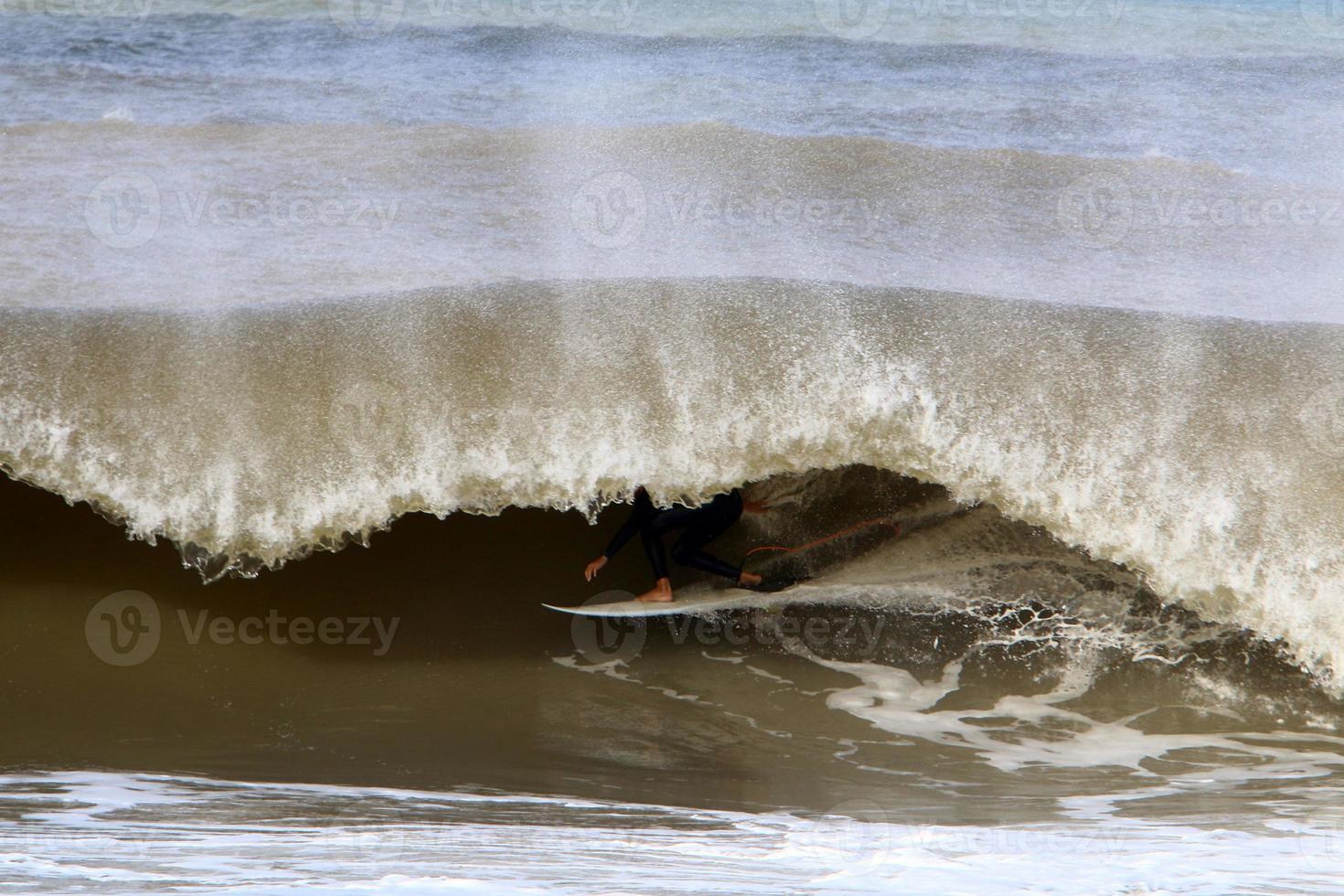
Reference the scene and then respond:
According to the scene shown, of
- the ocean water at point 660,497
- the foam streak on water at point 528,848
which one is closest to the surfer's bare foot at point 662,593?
the ocean water at point 660,497

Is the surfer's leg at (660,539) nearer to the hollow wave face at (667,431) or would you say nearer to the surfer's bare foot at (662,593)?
the surfer's bare foot at (662,593)

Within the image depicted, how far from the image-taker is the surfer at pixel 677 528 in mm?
5031

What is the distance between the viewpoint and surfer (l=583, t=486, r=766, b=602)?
5.03 m

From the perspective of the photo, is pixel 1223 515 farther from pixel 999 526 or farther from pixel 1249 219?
pixel 1249 219

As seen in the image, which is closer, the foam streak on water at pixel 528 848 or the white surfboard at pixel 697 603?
the foam streak on water at pixel 528 848

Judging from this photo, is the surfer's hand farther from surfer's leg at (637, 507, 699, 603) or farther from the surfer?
surfer's leg at (637, 507, 699, 603)

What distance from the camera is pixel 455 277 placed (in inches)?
229

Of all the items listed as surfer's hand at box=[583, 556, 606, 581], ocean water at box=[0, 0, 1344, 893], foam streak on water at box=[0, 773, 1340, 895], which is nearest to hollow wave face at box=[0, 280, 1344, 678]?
ocean water at box=[0, 0, 1344, 893]

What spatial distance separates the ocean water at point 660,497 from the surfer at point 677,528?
125mm

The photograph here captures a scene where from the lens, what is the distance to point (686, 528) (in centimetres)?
514

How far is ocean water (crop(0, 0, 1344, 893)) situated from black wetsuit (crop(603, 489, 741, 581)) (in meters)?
0.12

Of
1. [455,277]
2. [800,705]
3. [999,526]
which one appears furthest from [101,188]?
[999,526]

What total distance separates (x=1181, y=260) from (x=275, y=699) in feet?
18.3

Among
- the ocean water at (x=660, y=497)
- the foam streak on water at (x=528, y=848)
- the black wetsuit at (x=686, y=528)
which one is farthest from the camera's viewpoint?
the black wetsuit at (x=686, y=528)
